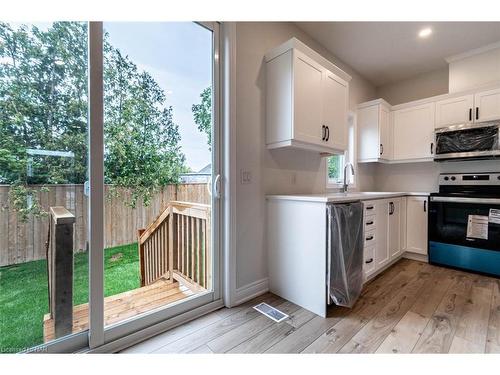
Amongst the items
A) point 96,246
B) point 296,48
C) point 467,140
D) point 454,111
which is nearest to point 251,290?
point 96,246

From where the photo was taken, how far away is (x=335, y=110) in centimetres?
237

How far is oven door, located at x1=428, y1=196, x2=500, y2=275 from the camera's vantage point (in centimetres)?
244

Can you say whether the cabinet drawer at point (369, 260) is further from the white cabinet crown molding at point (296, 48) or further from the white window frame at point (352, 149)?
the white cabinet crown molding at point (296, 48)

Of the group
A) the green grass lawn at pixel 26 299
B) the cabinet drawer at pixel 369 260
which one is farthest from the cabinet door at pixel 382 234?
the green grass lawn at pixel 26 299

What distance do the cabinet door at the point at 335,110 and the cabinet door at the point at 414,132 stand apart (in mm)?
Answer: 1505

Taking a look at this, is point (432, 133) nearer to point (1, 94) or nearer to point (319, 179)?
point (319, 179)

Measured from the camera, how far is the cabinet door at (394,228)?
272 cm

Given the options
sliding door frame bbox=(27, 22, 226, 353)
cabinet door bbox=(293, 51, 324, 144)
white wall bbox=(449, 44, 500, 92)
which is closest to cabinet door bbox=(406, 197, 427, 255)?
white wall bbox=(449, 44, 500, 92)

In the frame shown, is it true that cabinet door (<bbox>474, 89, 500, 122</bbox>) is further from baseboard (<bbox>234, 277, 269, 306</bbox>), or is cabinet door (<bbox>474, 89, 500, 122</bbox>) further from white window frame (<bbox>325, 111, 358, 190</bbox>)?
baseboard (<bbox>234, 277, 269, 306</bbox>)

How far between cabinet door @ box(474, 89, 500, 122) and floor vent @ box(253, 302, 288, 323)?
323 centimetres

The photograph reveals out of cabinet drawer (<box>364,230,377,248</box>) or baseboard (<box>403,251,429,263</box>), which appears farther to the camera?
baseboard (<box>403,251,429,263</box>)

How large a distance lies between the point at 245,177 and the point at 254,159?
198 millimetres
